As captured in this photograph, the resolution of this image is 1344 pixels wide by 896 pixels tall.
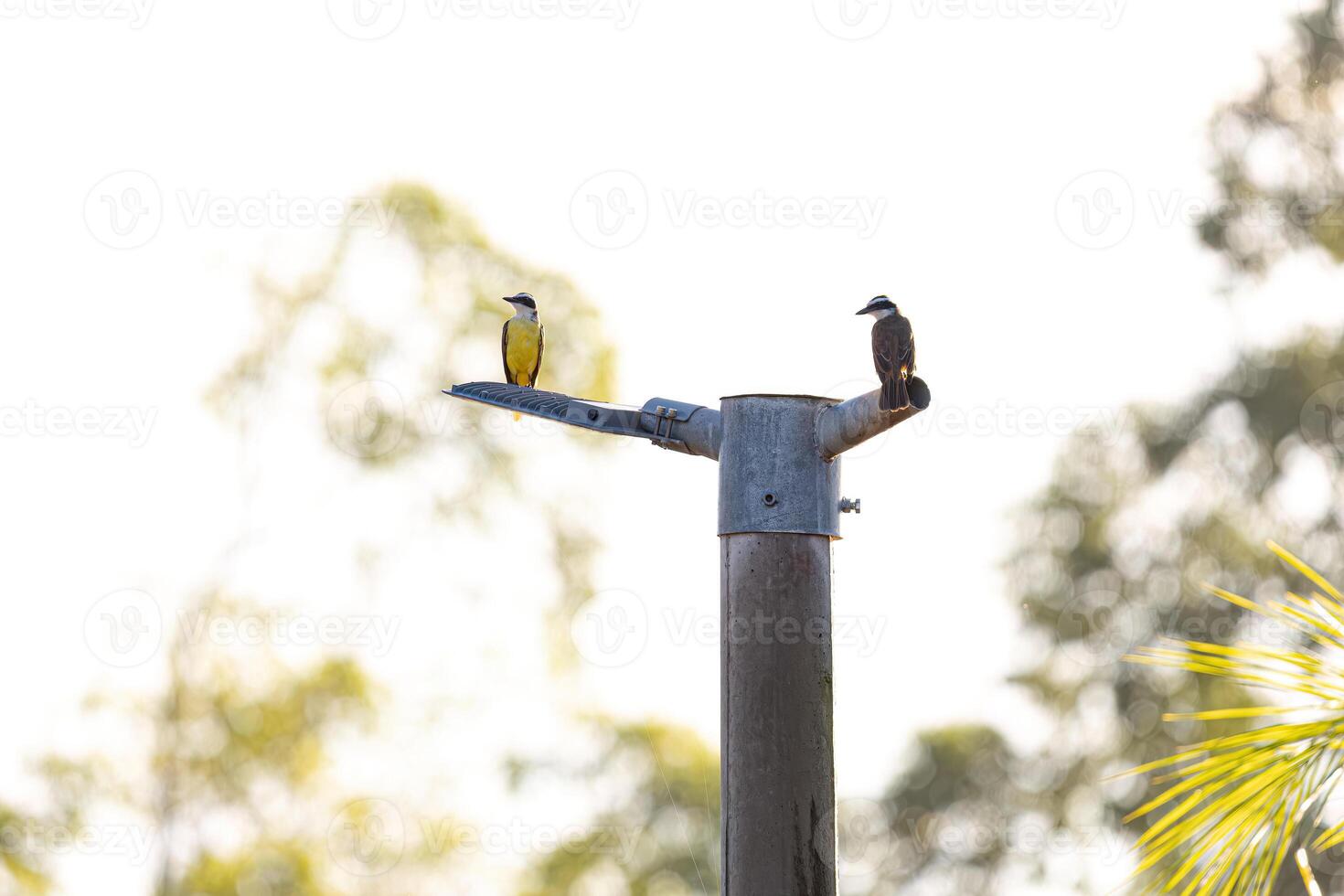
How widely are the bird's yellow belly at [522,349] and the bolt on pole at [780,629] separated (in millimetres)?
7433

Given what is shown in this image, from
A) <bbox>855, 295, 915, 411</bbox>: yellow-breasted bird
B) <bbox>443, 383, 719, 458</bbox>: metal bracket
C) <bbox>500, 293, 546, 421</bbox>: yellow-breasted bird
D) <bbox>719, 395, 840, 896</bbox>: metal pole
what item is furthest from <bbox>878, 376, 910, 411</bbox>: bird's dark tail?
<bbox>500, 293, 546, 421</bbox>: yellow-breasted bird

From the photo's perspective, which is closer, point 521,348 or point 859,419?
point 859,419

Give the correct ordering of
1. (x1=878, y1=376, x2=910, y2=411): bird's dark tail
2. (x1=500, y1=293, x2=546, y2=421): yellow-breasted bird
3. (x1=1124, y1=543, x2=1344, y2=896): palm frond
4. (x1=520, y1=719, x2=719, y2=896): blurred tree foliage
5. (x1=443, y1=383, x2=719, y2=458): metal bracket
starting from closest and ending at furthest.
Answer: (x1=1124, y1=543, x2=1344, y2=896): palm frond
(x1=878, y1=376, x2=910, y2=411): bird's dark tail
(x1=443, y1=383, x2=719, y2=458): metal bracket
(x1=500, y1=293, x2=546, y2=421): yellow-breasted bird
(x1=520, y1=719, x2=719, y2=896): blurred tree foliage

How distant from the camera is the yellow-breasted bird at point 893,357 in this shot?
171 inches

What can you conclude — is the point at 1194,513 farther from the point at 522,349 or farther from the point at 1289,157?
the point at 522,349

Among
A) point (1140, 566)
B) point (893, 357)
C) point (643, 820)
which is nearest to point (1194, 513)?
point (1140, 566)

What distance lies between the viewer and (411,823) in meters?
15.2

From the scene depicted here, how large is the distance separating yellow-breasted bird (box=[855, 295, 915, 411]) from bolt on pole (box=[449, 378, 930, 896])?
3cm

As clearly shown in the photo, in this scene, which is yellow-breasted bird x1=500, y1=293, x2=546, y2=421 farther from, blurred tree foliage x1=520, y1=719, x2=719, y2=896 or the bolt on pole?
the bolt on pole

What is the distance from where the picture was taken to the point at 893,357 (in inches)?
187

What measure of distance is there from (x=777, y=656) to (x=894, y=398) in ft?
2.19

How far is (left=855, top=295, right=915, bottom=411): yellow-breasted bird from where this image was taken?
4.33m

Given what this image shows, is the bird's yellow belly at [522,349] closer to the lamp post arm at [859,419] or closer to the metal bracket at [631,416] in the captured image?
the metal bracket at [631,416]

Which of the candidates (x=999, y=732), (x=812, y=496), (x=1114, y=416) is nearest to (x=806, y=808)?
(x=812, y=496)
